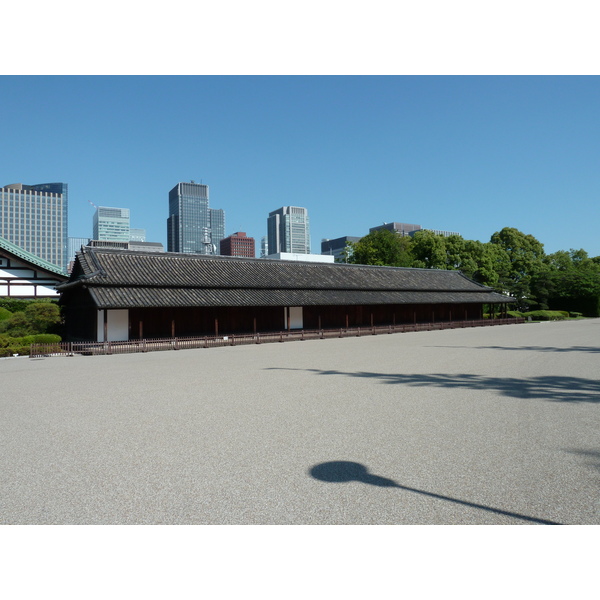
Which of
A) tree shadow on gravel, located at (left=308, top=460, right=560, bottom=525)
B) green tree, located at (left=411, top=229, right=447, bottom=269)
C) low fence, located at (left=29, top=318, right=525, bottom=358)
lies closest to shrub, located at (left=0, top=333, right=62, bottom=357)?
low fence, located at (left=29, top=318, right=525, bottom=358)

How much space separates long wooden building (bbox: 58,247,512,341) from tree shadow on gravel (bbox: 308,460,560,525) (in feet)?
64.4

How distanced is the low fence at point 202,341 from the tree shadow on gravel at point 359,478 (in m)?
19.4

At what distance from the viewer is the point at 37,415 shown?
896 centimetres

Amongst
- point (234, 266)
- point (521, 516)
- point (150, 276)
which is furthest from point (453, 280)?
point (521, 516)

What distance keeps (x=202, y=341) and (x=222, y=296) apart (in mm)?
3430

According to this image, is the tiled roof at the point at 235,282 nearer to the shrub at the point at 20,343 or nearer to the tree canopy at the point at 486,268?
the shrub at the point at 20,343

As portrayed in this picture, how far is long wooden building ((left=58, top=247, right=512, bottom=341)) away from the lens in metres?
24.8

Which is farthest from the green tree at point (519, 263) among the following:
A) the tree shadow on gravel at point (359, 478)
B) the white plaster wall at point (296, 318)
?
the tree shadow on gravel at point (359, 478)

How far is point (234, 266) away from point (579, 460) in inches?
1117

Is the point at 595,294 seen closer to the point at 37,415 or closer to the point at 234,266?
the point at 234,266

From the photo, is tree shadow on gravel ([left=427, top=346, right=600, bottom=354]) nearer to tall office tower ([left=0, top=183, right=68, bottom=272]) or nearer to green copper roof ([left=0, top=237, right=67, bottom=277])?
green copper roof ([left=0, top=237, right=67, bottom=277])

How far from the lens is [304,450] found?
6.52m

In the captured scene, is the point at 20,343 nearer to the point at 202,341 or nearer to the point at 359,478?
the point at 202,341

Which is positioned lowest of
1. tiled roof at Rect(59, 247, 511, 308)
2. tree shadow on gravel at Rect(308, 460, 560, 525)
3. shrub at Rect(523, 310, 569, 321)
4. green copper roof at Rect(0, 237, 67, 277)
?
tree shadow on gravel at Rect(308, 460, 560, 525)
